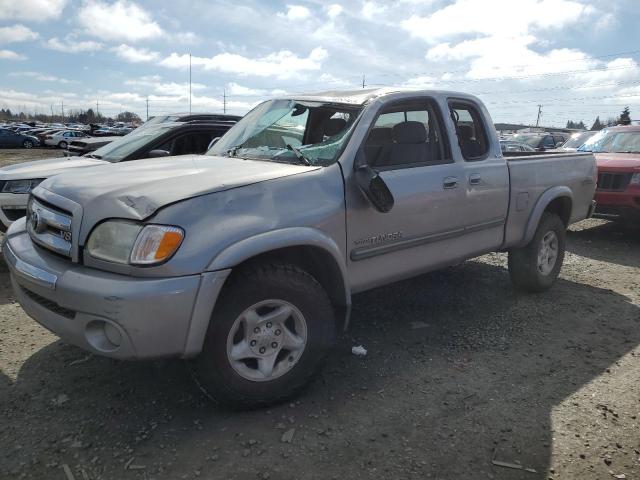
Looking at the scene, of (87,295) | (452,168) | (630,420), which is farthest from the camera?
(452,168)

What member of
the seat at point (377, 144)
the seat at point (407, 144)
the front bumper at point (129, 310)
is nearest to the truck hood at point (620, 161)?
the seat at point (407, 144)

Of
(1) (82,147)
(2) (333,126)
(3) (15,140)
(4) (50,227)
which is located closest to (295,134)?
(2) (333,126)

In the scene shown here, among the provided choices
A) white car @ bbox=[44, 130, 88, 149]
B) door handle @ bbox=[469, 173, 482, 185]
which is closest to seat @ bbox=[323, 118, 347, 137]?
door handle @ bbox=[469, 173, 482, 185]

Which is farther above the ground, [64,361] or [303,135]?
[303,135]

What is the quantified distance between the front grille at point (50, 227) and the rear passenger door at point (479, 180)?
2.78 meters

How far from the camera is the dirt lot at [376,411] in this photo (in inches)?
101

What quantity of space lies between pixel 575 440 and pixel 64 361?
10.7ft

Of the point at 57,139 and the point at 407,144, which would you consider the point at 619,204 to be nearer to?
the point at 407,144

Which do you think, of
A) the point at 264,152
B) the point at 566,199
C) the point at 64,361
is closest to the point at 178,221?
the point at 264,152

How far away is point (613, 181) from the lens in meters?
7.71

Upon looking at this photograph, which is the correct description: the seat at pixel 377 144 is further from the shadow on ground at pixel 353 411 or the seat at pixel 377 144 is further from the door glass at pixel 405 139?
the shadow on ground at pixel 353 411

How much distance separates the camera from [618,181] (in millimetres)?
7652

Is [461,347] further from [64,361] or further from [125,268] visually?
[64,361]

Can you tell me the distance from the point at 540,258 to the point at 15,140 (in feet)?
121
